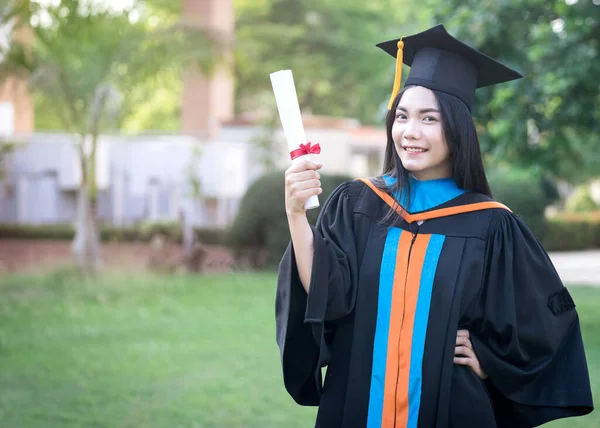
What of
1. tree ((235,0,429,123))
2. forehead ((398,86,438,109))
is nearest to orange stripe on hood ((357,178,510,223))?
forehead ((398,86,438,109))

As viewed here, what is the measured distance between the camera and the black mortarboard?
2.72m

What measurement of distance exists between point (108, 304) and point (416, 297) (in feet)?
25.2

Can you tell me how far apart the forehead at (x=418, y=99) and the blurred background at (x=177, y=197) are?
315 centimetres

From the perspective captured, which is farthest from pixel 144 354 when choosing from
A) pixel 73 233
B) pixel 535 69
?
pixel 73 233

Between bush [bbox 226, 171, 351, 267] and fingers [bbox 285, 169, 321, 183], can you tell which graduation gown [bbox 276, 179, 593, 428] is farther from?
bush [bbox 226, 171, 351, 267]

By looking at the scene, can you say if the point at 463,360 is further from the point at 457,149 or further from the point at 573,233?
the point at 573,233

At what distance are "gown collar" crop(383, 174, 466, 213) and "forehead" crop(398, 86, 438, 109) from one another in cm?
23

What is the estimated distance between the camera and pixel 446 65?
2.76 metres

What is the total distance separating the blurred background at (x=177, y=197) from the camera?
644cm

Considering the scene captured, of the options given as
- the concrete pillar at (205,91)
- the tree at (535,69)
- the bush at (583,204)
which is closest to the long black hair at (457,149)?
the tree at (535,69)

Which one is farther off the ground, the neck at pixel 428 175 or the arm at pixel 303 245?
the neck at pixel 428 175

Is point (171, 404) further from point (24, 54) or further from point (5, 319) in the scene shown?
point (24, 54)

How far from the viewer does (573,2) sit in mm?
6828

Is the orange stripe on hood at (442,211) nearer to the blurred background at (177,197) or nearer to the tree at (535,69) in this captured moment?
the blurred background at (177,197)
